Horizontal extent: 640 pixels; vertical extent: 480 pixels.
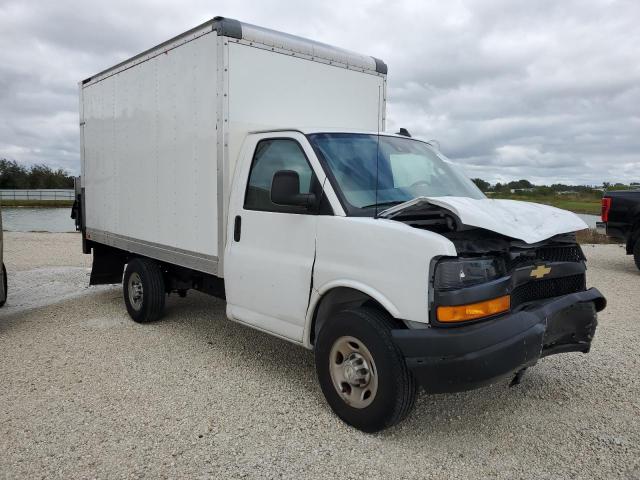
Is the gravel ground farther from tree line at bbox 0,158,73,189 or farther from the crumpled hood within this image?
tree line at bbox 0,158,73,189

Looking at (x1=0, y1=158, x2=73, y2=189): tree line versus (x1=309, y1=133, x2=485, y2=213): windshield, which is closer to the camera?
(x1=309, y1=133, x2=485, y2=213): windshield

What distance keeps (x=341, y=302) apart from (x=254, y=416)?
3.51 ft

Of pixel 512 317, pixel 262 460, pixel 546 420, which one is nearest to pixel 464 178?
pixel 512 317

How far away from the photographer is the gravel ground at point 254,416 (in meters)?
3.31

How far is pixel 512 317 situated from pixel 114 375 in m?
3.48

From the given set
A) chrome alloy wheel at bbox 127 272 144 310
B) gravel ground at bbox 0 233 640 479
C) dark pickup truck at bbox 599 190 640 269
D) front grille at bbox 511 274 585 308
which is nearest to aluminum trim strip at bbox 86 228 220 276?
chrome alloy wheel at bbox 127 272 144 310

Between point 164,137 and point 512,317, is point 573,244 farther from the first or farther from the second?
point 164,137

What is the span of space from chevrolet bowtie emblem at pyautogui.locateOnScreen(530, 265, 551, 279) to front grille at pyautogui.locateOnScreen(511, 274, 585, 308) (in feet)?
0.19

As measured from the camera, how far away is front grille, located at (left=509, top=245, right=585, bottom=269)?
359 centimetres

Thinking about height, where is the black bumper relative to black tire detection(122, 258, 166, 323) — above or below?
above

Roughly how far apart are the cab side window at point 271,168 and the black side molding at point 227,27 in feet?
3.40

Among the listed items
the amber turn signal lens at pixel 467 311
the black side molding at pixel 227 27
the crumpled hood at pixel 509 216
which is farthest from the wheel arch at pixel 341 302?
the black side molding at pixel 227 27

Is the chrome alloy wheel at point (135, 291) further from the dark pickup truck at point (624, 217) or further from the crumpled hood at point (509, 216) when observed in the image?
the dark pickup truck at point (624, 217)

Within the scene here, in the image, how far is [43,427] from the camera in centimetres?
379
